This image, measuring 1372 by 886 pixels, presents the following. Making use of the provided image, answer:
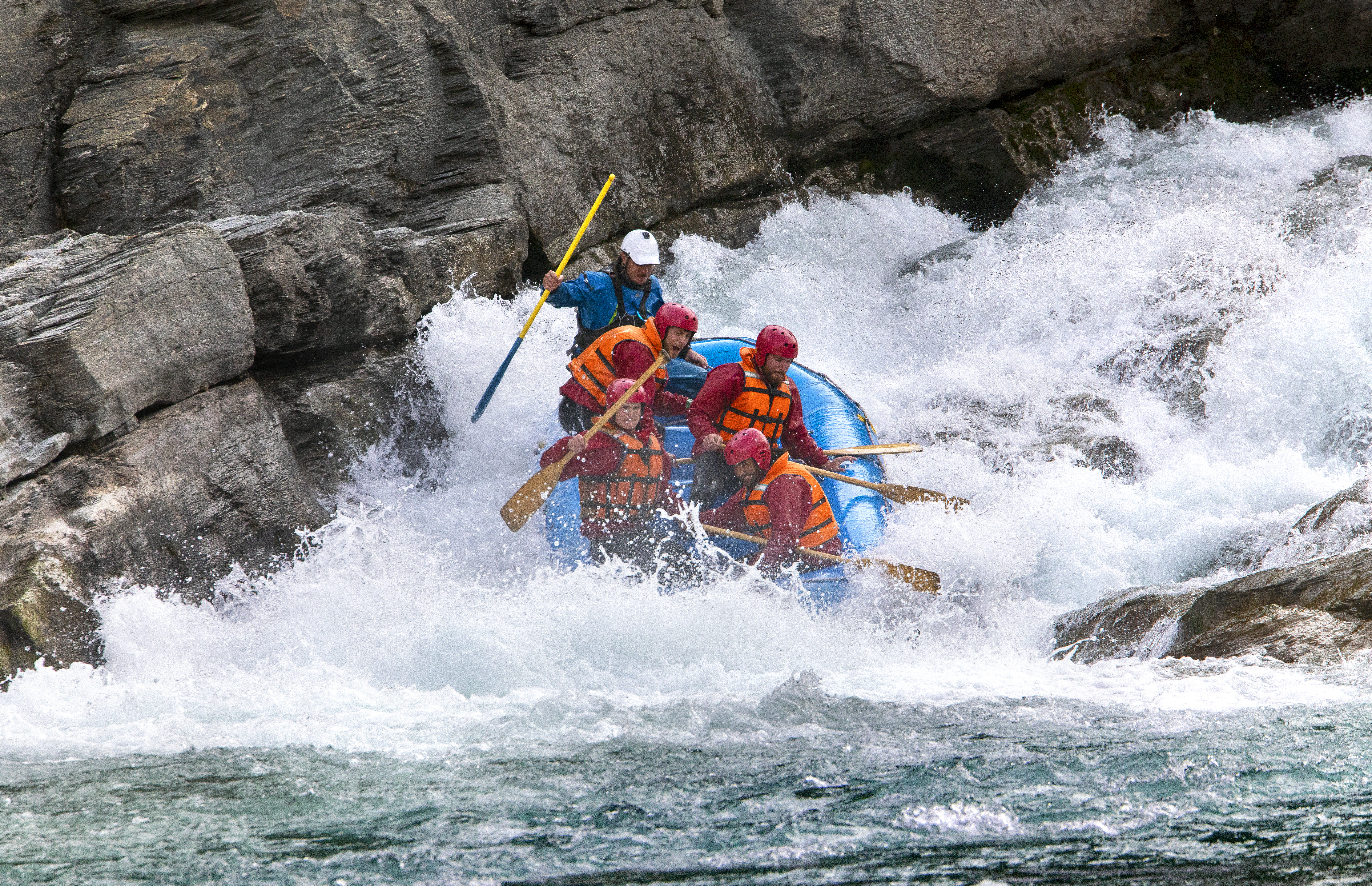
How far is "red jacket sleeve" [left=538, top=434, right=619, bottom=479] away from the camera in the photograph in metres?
5.28

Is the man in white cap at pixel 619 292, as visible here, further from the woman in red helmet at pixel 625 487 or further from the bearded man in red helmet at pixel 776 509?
the bearded man in red helmet at pixel 776 509

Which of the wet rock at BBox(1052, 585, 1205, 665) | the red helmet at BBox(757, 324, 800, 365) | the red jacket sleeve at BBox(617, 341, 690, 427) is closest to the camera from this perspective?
the wet rock at BBox(1052, 585, 1205, 665)

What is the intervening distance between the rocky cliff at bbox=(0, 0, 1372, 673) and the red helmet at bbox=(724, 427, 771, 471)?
A: 7.10 feet

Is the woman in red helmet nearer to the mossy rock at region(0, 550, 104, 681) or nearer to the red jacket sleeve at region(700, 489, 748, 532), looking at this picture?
the red jacket sleeve at region(700, 489, 748, 532)

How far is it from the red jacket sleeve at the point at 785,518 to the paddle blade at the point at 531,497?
3.22 ft

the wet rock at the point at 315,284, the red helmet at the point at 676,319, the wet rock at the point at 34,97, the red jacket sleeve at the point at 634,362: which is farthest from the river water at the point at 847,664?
the wet rock at the point at 34,97

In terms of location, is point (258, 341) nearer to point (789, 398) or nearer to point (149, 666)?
point (149, 666)

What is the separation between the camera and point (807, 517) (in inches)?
199

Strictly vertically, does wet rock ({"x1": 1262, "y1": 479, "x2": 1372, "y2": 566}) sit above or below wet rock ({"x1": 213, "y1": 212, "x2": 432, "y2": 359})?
below

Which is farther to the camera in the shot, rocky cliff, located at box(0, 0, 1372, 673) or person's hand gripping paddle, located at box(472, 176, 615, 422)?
person's hand gripping paddle, located at box(472, 176, 615, 422)

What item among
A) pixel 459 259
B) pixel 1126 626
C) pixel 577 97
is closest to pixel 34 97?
pixel 459 259

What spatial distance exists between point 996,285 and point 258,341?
5387 millimetres

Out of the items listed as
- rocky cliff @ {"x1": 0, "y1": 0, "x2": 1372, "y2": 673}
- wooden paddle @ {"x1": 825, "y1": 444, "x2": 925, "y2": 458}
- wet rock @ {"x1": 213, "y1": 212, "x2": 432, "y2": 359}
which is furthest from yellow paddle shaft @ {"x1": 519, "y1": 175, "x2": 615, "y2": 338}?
wooden paddle @ {"x1": 825, "y1": 444, "x2": 925, "y2": 458}

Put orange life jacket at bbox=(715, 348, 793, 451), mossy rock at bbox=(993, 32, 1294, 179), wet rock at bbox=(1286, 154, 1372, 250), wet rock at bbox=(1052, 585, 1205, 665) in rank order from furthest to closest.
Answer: mossy rock at bbox=(993, 32, 1294, 179), wet rock at bbox=(1286, 154, 1372, 250), orange life jacket at bbox=(715, 348, 793, 451), wet rock at bbox=(1052, 585, 1205, 665)
